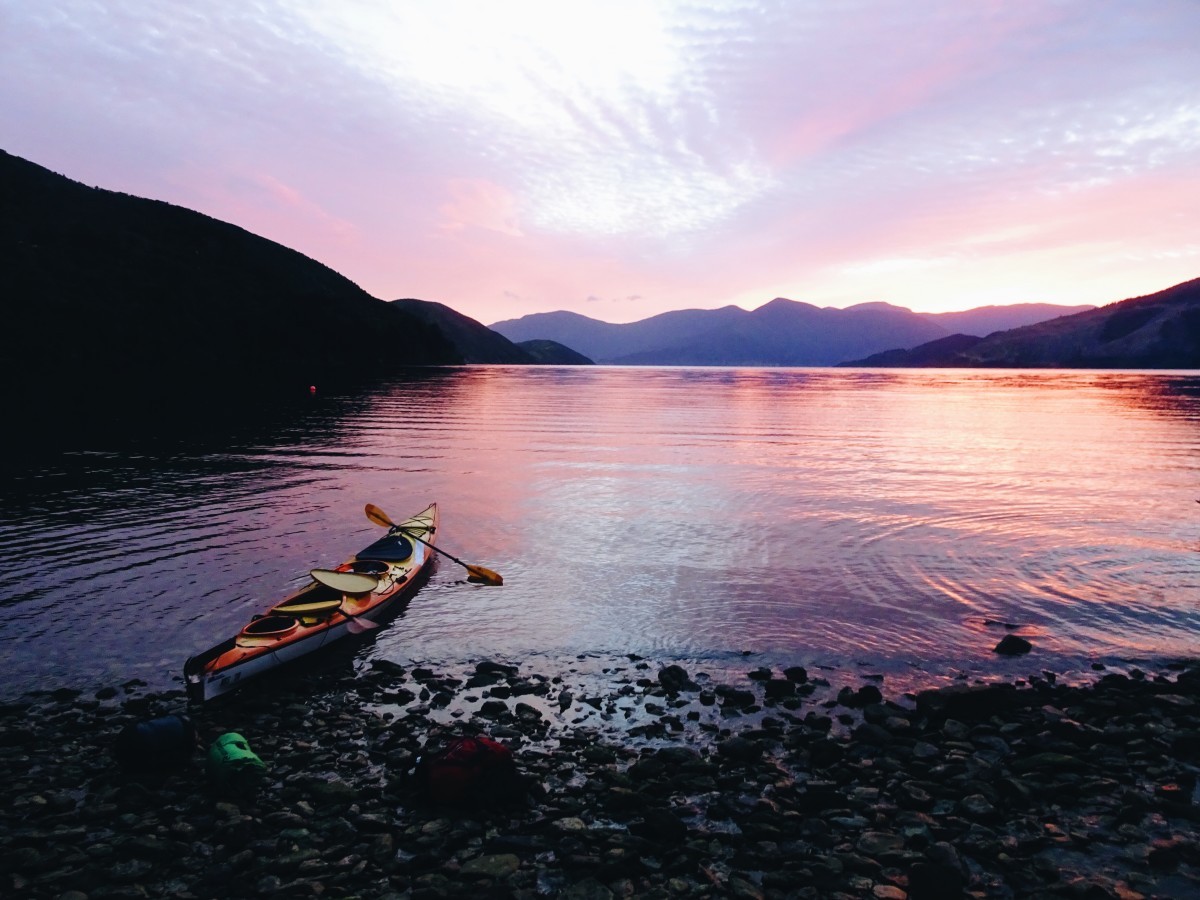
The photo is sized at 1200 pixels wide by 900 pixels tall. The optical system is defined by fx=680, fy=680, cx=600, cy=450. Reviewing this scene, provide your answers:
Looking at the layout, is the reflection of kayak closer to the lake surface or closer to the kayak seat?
the kayak seat

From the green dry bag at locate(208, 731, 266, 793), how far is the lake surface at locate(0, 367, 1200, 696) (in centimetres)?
488

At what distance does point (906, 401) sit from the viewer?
353 feet

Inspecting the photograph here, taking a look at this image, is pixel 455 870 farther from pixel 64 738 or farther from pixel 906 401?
pixel 906 401

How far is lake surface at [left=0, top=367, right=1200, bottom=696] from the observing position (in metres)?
14.9

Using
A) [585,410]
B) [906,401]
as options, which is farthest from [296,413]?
[906,401]

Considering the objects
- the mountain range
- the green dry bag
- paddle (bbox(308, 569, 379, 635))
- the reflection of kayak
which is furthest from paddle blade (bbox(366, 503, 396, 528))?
the mountain range

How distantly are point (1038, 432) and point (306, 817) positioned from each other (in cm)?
6733

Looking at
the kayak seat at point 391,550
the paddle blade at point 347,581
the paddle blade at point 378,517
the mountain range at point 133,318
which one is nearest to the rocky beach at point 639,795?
the paddle blade at point 347,581

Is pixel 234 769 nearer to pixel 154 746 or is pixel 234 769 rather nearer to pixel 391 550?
pixel 154 746

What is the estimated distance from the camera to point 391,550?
19547 millimetres

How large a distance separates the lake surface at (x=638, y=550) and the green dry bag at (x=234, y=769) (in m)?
4.88

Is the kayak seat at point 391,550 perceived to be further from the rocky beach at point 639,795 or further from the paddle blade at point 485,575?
the rocky beach at point 639,795

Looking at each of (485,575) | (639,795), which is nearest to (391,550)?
(485,575)

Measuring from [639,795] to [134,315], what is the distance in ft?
535
